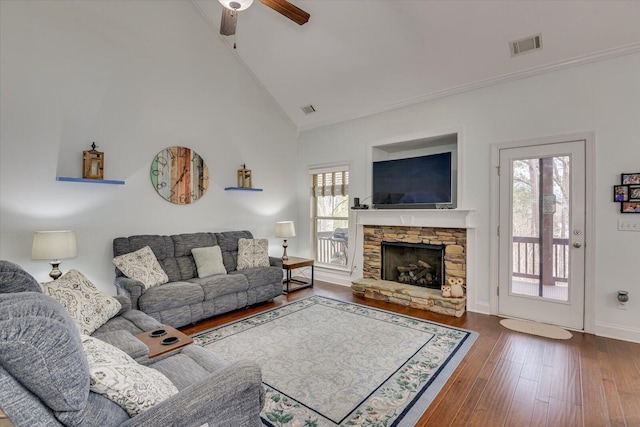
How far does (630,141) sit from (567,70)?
39.2 inches

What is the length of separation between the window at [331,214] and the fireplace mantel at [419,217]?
0.56 meters

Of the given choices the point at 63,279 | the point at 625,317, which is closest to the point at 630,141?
the point at 625,317

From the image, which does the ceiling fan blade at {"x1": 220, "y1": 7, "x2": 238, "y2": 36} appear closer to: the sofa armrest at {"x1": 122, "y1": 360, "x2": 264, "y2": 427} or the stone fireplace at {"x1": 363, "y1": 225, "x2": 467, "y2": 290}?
the sofa armrest at {"x1": 122, "y1": 360, "x2": 264, "y2": 427}

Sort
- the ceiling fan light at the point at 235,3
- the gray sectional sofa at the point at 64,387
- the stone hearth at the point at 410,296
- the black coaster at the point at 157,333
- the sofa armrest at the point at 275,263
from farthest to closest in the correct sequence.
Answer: the sofa armrest at the point at 275,263, the stone hearth at the point at 410,296, the ceiling fan light at the point at 235,3, the black coaster at the point at 157,333, the gray sectional sofa at the point at 64,387

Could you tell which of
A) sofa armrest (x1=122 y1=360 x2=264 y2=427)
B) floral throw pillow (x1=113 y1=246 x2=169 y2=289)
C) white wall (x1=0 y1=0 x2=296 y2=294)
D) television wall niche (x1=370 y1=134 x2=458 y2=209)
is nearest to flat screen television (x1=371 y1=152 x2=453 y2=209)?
television wall niche (x1=370 y1=134 x2=458 y2=209)

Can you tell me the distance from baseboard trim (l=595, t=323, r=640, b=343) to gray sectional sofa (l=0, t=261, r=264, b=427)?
3750 millimetres

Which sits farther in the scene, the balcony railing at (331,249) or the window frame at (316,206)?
the balcony railing at (331,249)

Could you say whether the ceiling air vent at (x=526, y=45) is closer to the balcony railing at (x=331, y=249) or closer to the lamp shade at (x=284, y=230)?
the balcony railing at (x=331, y=249)

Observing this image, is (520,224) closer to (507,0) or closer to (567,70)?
(567,70)

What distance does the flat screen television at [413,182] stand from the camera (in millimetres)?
4254

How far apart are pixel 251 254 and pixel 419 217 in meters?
2.53

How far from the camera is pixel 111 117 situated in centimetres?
382

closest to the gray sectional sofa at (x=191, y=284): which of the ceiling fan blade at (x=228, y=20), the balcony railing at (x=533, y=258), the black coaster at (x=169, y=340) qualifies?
the black coaster at (x=169, y=340)

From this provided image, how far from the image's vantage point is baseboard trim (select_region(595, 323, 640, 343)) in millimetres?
3082
